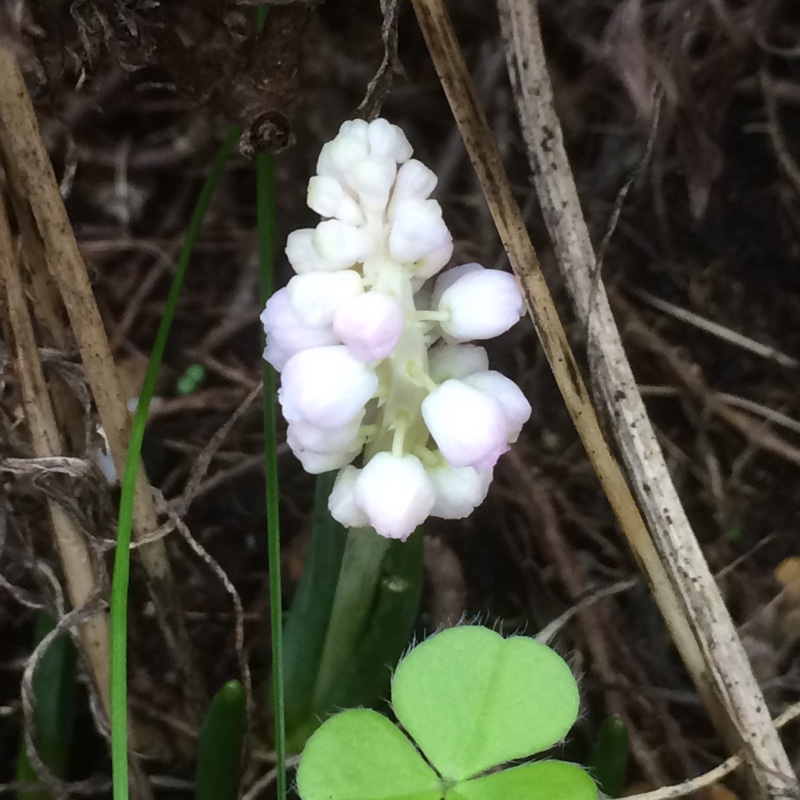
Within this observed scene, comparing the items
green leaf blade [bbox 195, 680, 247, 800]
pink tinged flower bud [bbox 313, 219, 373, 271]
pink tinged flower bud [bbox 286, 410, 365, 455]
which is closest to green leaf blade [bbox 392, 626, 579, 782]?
green leaf blade [bbox 195, 680, 247, 800]

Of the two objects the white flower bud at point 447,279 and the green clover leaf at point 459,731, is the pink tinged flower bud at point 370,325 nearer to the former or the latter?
the white flower bud at point 447,279

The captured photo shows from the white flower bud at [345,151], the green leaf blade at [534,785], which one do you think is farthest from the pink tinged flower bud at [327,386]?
the green leaf blade at [534,785]

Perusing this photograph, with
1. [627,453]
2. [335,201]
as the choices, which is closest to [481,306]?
[335,201]

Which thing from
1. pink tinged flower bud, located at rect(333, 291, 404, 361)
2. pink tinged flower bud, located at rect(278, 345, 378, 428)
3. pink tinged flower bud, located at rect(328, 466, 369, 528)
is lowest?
pink tinged flower bud, located at rect(328, 466, 369, 528)

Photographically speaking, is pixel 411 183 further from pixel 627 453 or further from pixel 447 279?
pixel 627 453

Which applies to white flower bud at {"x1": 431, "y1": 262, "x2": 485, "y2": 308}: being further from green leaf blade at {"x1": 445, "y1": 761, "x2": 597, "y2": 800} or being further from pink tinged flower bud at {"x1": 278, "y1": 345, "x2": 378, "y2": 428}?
green leaf blade at {"x1": 445, "y1": 761, "x2": 597, "y2": 800}

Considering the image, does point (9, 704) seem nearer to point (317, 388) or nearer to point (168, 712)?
point (168, 712)

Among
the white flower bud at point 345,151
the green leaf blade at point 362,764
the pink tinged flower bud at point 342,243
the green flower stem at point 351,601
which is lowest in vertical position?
the green leaf blade at point 362,764
